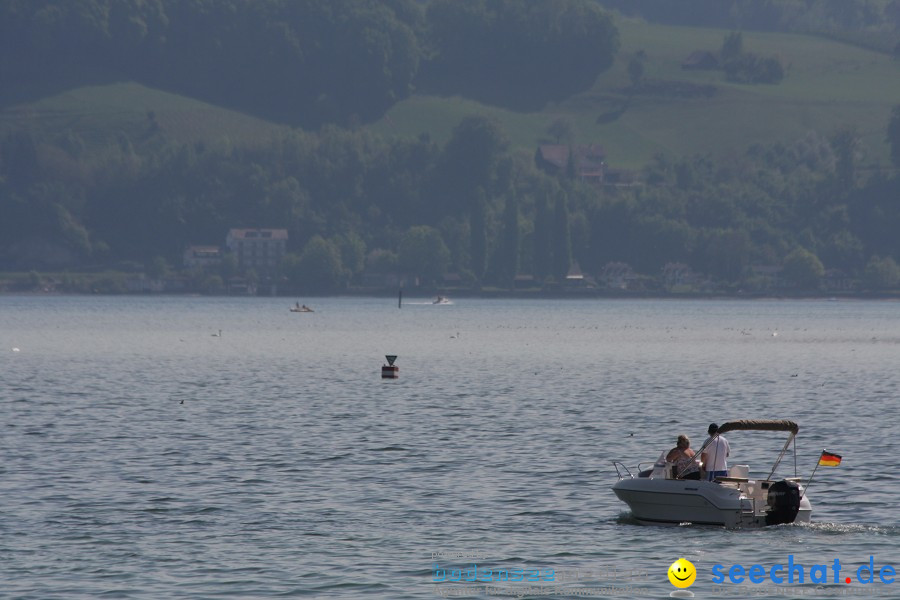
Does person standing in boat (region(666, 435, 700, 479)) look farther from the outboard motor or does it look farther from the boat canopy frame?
the outboard motor

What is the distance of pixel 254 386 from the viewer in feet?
346

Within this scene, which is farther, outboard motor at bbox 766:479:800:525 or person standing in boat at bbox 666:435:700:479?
person standing in boat at bbox 666:435:700:479

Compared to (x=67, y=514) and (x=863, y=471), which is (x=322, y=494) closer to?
(x=67, y=514)

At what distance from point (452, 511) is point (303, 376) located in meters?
65.5

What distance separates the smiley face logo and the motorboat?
612 centimetres

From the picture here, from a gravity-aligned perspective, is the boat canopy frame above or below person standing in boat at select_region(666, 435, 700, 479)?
above

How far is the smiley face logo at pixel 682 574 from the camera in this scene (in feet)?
133

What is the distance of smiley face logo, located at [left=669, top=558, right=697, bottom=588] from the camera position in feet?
133

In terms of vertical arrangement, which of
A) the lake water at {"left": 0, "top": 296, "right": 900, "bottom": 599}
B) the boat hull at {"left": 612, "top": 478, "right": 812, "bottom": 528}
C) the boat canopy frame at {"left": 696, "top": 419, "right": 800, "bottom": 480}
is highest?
the boat canopy frame at {"left": 696, "top": 419, "right": 800, "bottom": 480}

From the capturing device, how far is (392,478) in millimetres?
59094

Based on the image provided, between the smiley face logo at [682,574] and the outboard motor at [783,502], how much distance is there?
672 cm

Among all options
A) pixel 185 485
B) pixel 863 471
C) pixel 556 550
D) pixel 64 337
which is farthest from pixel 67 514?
pixel 64 337

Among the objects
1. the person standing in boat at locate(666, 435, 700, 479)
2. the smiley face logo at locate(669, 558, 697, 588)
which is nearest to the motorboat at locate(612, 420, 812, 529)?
the person standing in boat at locate(666, 435, 700, 479)

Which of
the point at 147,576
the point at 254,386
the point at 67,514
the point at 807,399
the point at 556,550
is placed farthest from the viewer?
the point at 254,386
